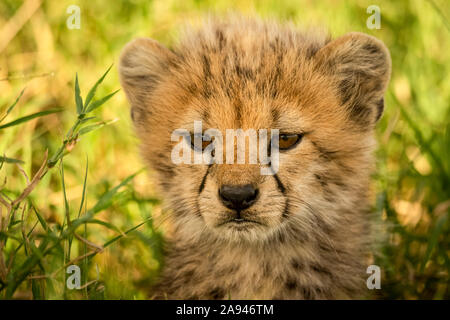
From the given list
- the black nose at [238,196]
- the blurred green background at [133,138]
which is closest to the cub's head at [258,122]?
the black nose at [238,196]

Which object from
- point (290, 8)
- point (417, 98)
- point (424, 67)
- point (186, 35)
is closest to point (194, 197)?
point (186, 35)

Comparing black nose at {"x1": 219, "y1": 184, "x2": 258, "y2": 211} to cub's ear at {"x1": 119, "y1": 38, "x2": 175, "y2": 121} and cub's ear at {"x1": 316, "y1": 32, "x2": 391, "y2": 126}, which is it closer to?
cub's ear at {"x1": 316, "y1": 32, "x2": 391, "y2": 126}

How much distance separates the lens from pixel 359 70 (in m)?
3.42

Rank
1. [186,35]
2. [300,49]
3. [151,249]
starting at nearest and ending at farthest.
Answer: [300,49] → [186,35] → [151,249]

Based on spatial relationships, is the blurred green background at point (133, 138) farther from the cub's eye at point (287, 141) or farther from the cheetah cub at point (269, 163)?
the cub's eye at point (287, 141)

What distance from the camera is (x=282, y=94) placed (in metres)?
3.13

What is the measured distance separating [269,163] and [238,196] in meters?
0.26

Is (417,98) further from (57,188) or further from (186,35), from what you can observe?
(57,188)

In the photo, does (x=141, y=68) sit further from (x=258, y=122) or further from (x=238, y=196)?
(x=238, y=196)

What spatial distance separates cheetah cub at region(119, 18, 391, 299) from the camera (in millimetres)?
3027

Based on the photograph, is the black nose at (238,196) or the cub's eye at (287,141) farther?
the cub's eye at (287,141)

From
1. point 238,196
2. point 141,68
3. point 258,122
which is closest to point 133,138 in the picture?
point 141,68

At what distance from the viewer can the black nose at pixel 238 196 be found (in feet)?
9.29
